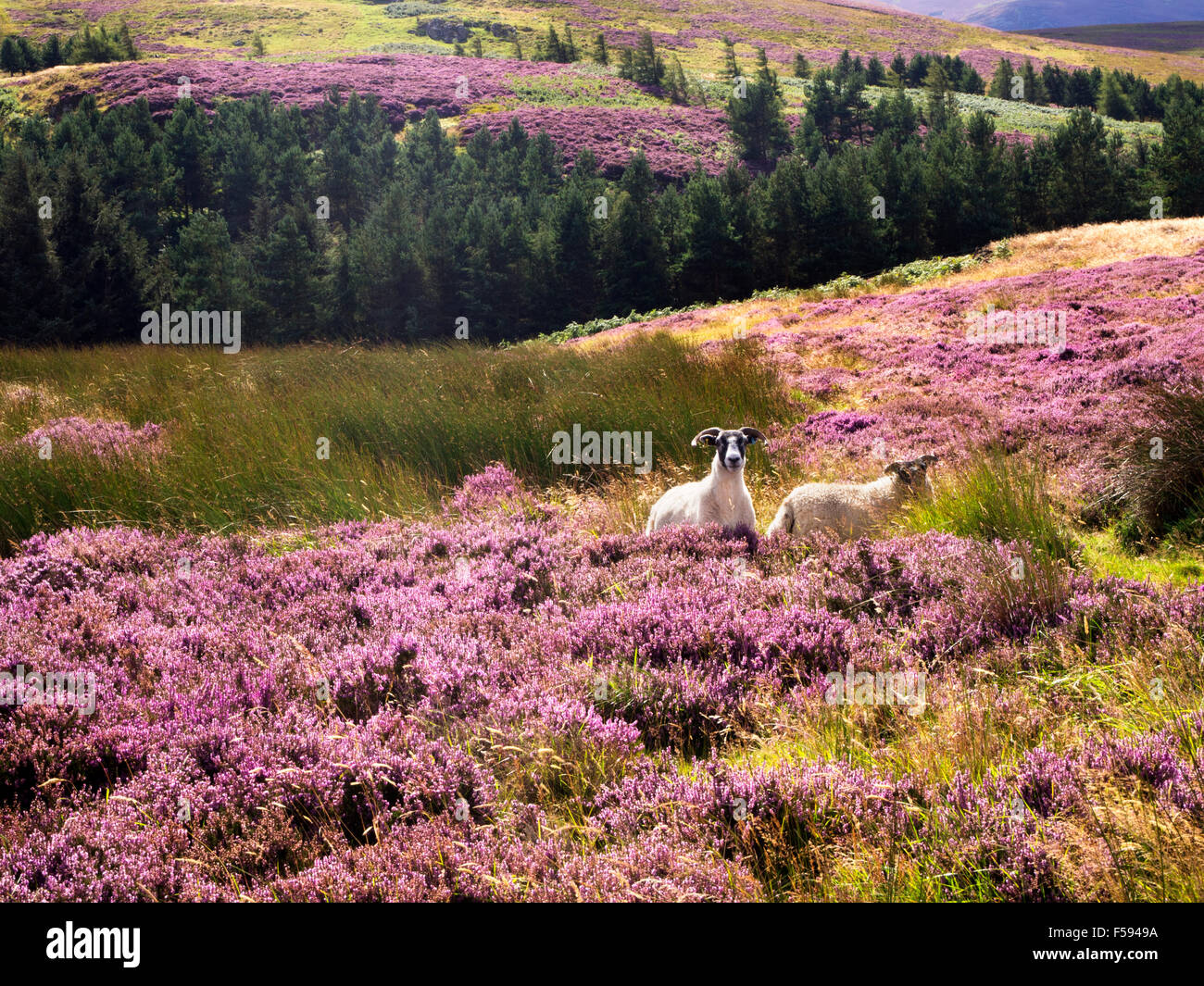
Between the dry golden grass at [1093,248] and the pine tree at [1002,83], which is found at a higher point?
the pine tree at [1002,83]

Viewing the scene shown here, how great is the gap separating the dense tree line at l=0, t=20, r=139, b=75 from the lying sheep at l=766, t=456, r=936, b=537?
117m

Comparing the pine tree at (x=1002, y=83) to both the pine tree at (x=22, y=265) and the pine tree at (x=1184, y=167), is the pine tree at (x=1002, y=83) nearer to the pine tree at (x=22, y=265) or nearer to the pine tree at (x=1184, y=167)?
the pine tree at (x=1184, y=167)

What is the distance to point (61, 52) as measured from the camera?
93.7 m

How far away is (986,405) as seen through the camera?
12.0 metres

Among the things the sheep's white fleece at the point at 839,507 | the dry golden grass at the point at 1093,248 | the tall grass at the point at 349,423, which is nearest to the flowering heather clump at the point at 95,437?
the tall grass at the point at 349,423

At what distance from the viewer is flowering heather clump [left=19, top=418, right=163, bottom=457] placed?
8.56 meters

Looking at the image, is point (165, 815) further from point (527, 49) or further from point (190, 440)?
point (527, 49)

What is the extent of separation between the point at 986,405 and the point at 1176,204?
57.2 m

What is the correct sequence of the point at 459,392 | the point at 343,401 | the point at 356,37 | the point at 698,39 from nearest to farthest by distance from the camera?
1. the point at 343,401
2. the point at 459,392
3. the point at 356,37
4. the point at 698,39

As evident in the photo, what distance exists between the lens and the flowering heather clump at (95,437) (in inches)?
337

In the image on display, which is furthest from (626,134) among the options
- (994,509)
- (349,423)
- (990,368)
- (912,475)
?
(994,509)

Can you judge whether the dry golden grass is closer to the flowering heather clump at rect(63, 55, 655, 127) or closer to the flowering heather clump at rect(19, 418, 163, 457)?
the flowering heather clump at rect(19, 418, 163, 457)

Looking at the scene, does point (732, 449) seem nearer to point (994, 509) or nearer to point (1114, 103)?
point (994, 509)

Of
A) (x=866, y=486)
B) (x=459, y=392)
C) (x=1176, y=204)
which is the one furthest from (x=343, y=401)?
(x=1176, y=204)
